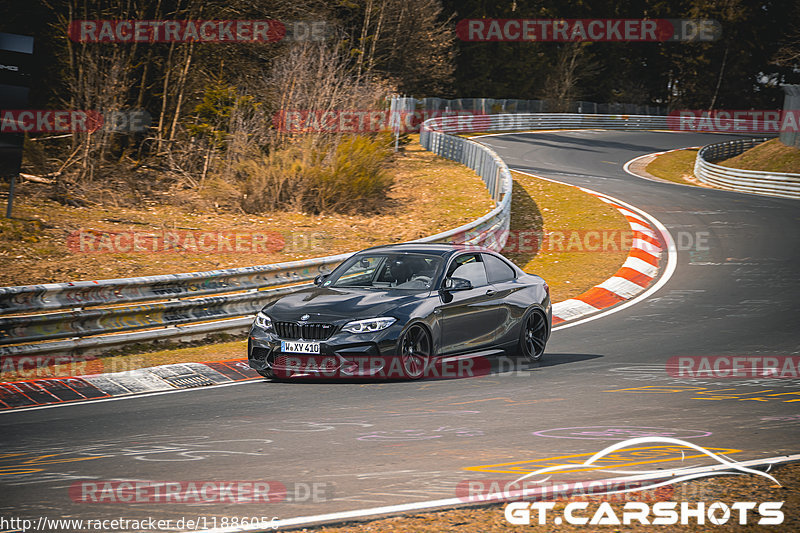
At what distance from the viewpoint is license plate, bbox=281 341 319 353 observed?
29.5ft

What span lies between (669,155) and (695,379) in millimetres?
40763

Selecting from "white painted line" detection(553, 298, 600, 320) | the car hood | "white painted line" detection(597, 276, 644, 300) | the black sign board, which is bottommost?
"white painted line" detection(553, 298, 600, 320)

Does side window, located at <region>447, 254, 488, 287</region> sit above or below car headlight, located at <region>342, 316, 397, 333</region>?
above

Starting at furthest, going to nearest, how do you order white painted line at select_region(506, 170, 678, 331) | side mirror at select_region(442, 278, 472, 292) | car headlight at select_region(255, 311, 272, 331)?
white painted line at select_region(506, 170, 678, 331) → side mirror at select_region(442, 278, 472, 292) → car headlight at select_region(255, 311, 272, 331)

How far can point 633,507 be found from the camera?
5.28 m

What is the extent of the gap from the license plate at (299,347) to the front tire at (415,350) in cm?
87

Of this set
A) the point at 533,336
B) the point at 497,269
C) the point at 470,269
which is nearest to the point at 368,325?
the point at 470,269

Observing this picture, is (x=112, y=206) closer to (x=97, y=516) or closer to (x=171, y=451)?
(x=171, y=451)

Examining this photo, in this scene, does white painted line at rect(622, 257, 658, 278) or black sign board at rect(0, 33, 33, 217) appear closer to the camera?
black sign board at rect(0, 33, 33, 217)

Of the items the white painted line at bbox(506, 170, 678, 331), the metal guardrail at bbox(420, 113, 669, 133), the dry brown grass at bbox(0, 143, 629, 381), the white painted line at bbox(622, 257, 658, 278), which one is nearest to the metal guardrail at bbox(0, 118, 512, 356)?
the dry brown grass at bbox(0, 143, 629, 381)

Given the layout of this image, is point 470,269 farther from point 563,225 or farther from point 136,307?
point 563,225

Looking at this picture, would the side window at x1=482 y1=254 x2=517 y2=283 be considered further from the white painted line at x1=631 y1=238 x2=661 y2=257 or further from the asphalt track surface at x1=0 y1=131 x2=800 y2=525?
the white painted line at x1=631 y1=238 x2=661 y2=257

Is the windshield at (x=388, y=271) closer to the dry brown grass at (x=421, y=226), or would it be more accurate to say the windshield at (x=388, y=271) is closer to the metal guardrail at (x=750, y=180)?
the dry brown grass at (x=421, y=226)

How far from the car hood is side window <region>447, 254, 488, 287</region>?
72 cm
